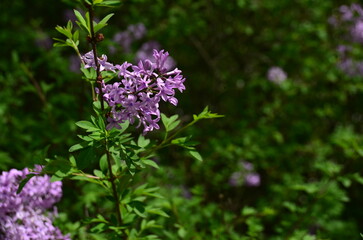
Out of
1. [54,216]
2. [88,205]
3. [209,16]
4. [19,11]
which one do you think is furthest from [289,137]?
[19,11]

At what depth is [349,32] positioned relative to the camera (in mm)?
5125

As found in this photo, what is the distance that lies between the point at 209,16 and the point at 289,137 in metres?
1.63

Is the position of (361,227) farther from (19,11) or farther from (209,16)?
(19,11)

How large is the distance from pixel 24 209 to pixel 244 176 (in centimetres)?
258

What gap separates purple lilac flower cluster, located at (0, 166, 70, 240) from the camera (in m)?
1.98

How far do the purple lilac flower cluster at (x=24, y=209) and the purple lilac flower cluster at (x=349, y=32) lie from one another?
374 cm

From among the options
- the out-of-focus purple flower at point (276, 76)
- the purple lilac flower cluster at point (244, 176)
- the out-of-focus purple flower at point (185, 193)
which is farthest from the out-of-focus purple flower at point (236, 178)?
the out-of-focus purple flower at point (276, 76)

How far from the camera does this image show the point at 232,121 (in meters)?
4.80

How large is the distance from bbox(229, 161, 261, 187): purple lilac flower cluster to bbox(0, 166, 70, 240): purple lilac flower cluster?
2.29 meters

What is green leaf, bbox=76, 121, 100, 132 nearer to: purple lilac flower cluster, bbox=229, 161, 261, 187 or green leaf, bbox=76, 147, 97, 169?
green leaf, bbox=76, 147, 97, 169

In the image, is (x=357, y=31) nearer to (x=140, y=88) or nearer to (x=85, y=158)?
(x=140, y=88)

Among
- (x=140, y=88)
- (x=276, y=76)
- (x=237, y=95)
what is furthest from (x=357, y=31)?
(x=140, y=88)

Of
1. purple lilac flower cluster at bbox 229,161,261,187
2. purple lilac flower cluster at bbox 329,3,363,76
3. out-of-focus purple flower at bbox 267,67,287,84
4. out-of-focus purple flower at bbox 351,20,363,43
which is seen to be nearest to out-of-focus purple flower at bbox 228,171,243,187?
purple lilac flower cluster at bbox 229,161,261,187

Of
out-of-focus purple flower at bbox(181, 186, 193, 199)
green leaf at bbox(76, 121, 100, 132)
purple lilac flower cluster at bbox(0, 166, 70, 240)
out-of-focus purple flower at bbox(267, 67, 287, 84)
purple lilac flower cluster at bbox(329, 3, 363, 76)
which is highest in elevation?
purple lilac flower cluster at bbox(329, 3, 363, 76)
